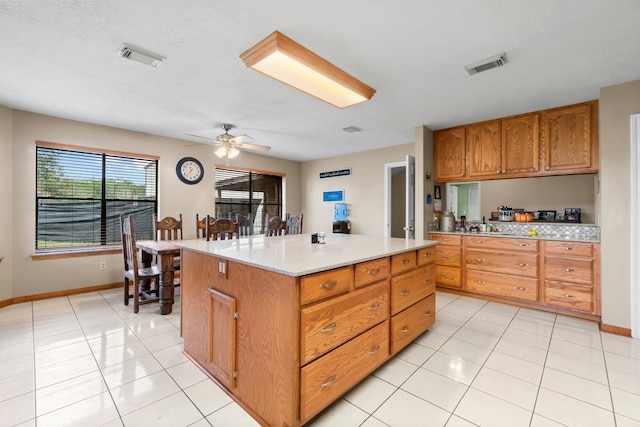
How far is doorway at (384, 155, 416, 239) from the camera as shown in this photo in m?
4.18

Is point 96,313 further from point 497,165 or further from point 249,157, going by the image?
point 497,165

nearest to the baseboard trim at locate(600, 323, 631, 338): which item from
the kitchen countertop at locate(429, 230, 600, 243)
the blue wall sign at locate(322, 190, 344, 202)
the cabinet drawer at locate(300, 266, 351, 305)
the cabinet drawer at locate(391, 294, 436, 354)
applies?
the kitchen countertop at locate(429, 230, 600, 243)

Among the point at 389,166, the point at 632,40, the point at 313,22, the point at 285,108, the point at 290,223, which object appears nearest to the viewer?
the point at 313,22

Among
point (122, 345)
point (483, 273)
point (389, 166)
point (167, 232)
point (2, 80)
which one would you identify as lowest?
point (122, 345)

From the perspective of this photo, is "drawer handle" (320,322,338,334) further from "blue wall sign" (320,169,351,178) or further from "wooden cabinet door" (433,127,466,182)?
"blue wall sign" (320,169,351,178)

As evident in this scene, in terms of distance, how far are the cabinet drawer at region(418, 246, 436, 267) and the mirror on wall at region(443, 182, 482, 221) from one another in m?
2.14

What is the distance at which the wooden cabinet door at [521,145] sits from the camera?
347cm

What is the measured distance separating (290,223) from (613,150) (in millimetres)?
4057

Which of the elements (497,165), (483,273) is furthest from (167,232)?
(497,165)

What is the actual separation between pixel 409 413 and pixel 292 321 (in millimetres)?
959

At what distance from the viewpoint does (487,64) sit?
2.36 metres

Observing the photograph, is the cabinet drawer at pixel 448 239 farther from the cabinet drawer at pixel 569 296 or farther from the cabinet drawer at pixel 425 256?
the cabinet drawer at pixel 425 256

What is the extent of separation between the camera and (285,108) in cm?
342

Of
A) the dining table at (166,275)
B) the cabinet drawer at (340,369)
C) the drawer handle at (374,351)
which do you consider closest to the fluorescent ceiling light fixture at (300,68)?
the cabinet drawer at (340,369)
